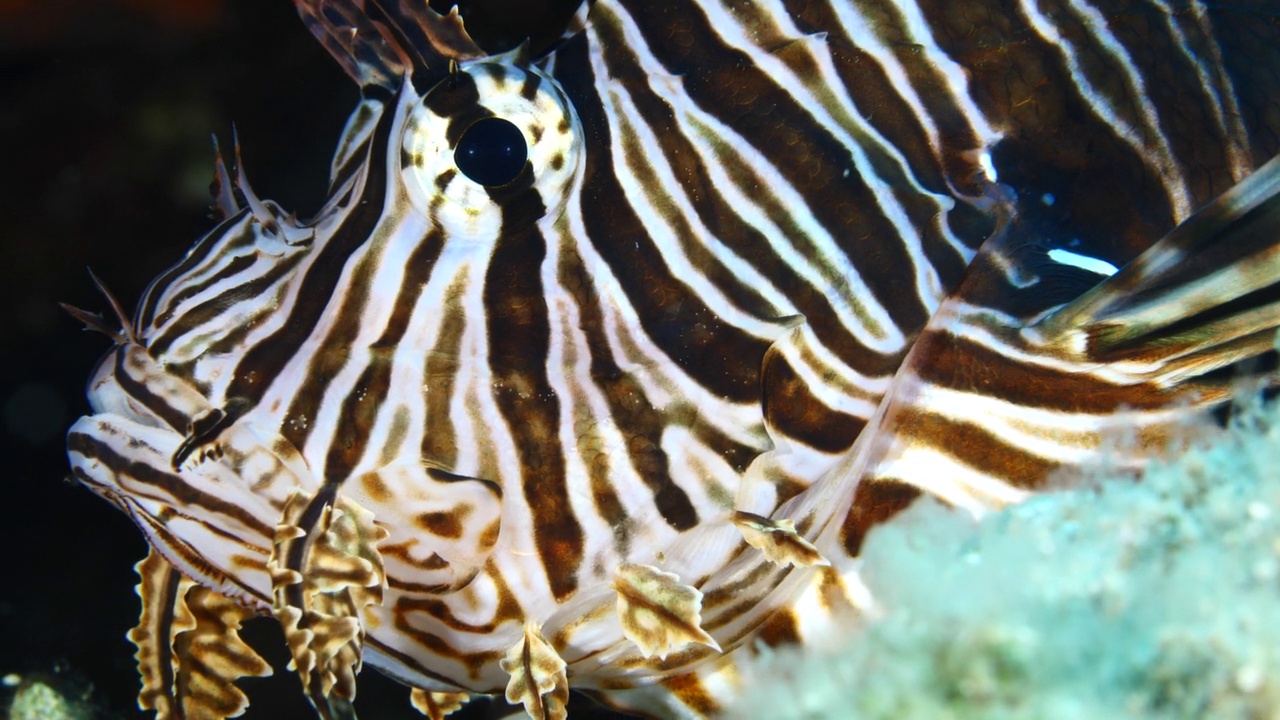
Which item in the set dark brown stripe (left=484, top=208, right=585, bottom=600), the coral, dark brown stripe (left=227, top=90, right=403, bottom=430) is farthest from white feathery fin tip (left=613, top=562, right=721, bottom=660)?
dark brown stripe (left=227, top=90, right=403, bottom=430)

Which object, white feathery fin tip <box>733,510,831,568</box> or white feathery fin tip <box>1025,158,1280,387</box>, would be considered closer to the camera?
white feathery fin tip <box>1025,158,1280,387</box>

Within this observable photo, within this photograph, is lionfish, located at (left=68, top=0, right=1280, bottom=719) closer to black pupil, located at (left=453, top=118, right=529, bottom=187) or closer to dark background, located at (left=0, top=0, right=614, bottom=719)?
black pupil, located at (left=453, top=118, right=529, bottom=187)

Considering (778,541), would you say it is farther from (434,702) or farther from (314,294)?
(434,702)

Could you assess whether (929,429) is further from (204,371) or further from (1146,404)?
(204,371)

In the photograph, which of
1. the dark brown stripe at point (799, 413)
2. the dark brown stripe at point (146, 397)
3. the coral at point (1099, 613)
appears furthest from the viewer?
the dark brown stripe at point (799, 413)

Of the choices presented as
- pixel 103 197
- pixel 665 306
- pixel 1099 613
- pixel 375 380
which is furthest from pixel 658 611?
pixel 103 197

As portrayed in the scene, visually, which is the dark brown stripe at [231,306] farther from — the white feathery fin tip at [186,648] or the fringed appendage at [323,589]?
the white feathery fin tip at [186,648]

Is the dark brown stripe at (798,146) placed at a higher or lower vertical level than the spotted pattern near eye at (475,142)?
lower

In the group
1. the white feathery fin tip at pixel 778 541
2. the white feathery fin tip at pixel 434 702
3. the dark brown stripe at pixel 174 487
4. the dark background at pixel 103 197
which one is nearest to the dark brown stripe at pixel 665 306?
the white feathery fin tip at pixel 778 541

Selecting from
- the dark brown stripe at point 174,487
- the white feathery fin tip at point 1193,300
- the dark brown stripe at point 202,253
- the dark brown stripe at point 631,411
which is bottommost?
the white feathery fin tip at point 1193,300

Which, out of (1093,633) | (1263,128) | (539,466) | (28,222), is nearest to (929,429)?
(539,466)
